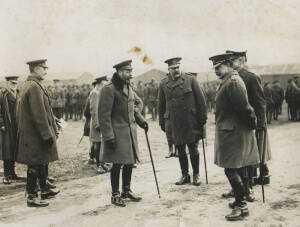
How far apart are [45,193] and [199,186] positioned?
2.55 m

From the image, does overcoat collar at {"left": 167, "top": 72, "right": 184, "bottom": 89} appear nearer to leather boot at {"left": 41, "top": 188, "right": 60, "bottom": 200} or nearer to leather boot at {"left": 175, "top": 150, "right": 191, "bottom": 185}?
leather boot at {"left": 175, "top": 150, "right": 191, "bottom": 185}

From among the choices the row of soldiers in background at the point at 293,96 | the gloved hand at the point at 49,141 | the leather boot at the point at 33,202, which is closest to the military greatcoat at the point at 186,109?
the gloved hand at the point at 49,141

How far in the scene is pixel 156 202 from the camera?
5.70m

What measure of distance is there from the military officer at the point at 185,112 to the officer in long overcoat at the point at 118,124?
1.10m

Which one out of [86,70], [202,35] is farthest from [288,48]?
[86,70]

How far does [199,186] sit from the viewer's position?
21.4ft

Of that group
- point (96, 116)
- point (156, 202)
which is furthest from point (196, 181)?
point (96, 116)

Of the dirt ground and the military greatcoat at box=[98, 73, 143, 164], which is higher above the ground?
the military greatcoat at box=[98, 73, 143, 164]

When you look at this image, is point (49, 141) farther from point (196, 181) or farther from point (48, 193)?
point (196, 181)

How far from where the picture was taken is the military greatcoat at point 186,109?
6574 mm

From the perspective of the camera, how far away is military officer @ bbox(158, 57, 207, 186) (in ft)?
21.6

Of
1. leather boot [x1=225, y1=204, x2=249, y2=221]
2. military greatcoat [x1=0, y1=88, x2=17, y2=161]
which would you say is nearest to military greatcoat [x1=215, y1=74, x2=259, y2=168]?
leather boot [x1=225, y1=204, x2=249, y2=221]

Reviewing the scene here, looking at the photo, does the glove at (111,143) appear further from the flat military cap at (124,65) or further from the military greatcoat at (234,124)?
the military greatcoat at (234,124)

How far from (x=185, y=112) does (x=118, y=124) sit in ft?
4.76
